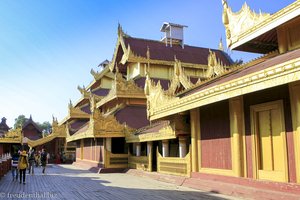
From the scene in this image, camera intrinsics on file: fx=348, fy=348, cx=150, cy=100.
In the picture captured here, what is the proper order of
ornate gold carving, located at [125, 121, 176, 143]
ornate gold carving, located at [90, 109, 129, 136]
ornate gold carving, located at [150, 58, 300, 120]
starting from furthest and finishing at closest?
ornate gold carving, located at [90, 109, 129, 136]
ornate gold carving, located at [125, 121, 176, 143]
ornate gold carving, located at [150, 58, 300, 120]

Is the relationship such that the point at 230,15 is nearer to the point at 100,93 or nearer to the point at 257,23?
the point at 257,23

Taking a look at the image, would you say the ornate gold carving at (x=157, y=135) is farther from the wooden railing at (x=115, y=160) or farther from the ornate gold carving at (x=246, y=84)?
the ornate gold carving at (x=246, y=84)

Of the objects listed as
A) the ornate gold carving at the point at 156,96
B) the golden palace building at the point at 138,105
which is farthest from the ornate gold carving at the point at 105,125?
the ornate gold carving at the point at 156,96

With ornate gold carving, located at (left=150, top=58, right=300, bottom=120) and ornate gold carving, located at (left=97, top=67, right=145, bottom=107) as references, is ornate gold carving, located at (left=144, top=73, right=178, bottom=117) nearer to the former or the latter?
ornate gold carving, located at (left=150, top=58, right=300, bottom=120)

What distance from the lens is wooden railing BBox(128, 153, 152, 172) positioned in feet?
58.0

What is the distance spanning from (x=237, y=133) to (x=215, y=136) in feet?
4.84

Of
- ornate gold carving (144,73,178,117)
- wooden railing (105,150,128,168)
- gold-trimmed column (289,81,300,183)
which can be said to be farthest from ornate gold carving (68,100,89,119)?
gold-trimmed column (289,81,300,183)

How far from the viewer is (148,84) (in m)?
15.6

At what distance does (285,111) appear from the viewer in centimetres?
866

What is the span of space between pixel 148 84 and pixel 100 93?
58.4 ft

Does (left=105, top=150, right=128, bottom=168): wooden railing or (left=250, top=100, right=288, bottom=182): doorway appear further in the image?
(left=105, top=150, right=128, bottom=168): wooden railing

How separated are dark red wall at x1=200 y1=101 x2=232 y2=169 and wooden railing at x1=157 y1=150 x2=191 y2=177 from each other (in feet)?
3.13

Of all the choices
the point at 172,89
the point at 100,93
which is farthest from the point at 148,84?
the point at 100,93

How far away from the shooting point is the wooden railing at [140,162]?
58.0 ft
